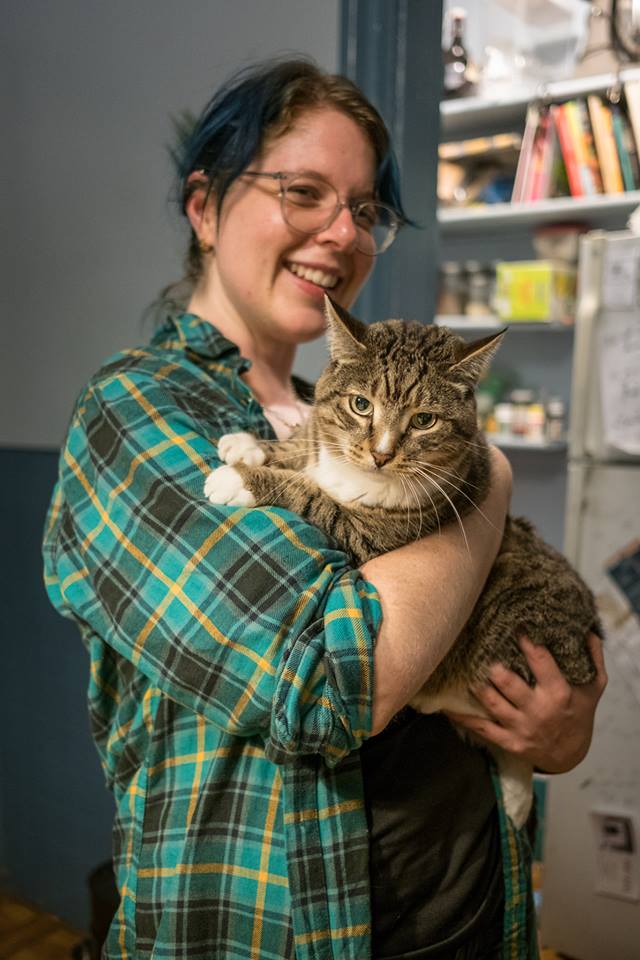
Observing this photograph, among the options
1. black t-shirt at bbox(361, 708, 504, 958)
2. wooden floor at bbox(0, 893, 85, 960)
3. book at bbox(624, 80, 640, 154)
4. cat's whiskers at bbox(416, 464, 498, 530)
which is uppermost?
book at bbox(624, 80, 640, 154)

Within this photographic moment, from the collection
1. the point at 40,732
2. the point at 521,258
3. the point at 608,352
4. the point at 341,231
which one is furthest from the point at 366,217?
the point at 521,258

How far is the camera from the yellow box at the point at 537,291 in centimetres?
359

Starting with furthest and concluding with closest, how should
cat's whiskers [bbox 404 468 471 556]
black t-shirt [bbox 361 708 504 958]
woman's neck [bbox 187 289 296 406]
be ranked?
woman's neck [bbox 187 289 296 406] < cat's whiskers [bbox 404 468 471 556] < black t-shirt [bbox 361 708 504 958]

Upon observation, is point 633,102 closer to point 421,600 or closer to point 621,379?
point 621,379

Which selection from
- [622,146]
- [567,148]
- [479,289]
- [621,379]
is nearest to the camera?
[621,379]

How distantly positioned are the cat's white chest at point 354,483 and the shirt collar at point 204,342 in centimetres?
21

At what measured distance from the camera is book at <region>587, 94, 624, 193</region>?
10.8ft

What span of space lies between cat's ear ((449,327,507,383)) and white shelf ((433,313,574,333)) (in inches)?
98.3

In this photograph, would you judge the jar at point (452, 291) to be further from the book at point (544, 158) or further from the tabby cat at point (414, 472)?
the tabby cat at point (414, 472)

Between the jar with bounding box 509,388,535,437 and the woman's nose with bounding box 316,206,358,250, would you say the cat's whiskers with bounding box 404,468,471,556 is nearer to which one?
the woman's nose with bounding box 316,206,358,250

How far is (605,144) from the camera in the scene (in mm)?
3316

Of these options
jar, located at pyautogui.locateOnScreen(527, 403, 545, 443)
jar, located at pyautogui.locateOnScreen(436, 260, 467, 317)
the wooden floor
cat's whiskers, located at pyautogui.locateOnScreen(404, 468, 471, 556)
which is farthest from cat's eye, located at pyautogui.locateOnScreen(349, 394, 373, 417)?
jar, located at pyautogui.locateOnScreen(436, 260, 467, 317)

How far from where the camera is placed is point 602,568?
246cm

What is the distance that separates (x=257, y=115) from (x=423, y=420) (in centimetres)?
56
